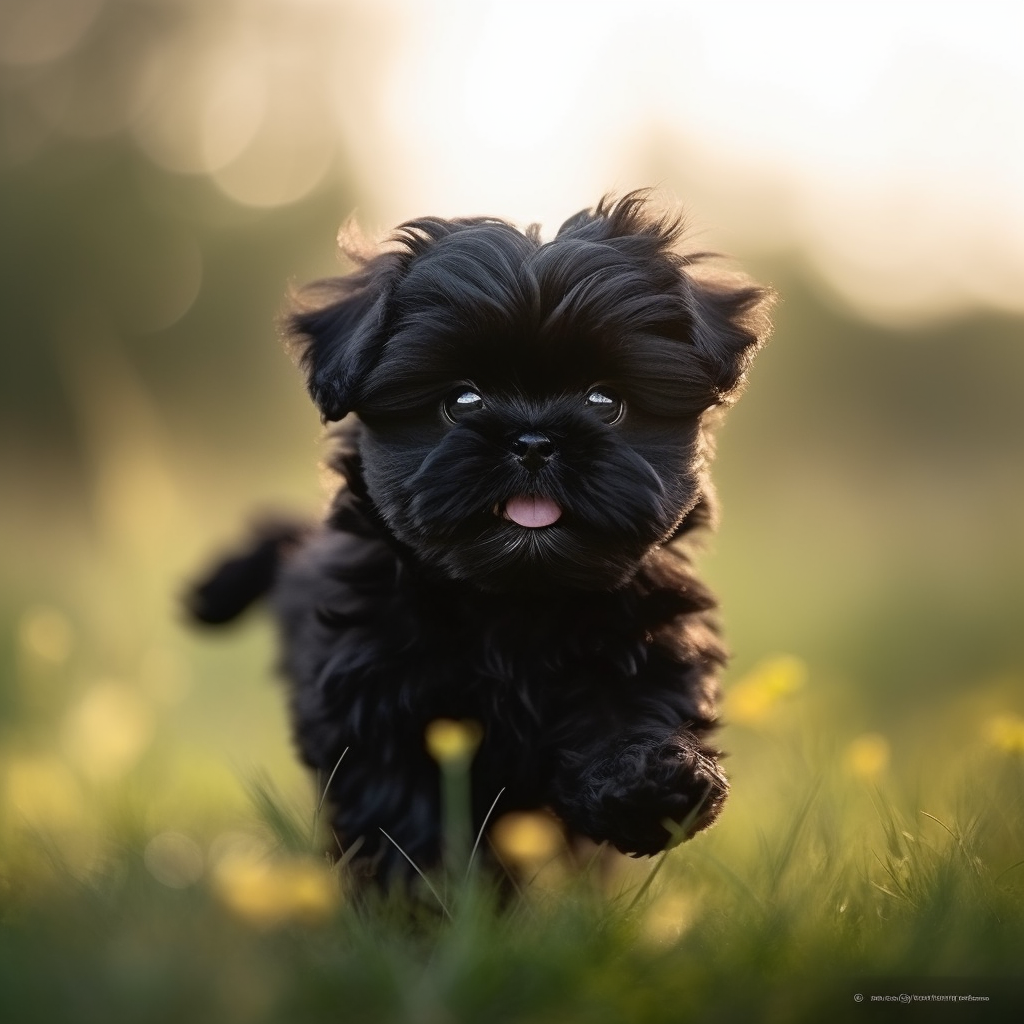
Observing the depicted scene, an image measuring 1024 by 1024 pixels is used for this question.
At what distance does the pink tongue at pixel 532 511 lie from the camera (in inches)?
104

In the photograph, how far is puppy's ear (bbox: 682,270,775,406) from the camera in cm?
287

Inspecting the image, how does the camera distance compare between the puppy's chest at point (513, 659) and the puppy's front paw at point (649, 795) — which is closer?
the puppy's front paw at point (649, 795)

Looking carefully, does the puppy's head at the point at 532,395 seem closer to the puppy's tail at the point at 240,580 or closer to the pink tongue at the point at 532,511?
the pink tongue at the point at 532,511

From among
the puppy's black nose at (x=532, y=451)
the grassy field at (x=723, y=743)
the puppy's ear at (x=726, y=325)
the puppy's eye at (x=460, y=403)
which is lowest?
the grassy field at (x=723, y=743)

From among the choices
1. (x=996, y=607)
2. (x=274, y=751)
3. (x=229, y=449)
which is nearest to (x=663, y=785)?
(x=274, y=751)

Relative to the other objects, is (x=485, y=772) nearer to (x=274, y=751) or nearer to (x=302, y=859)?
(x=302, y=859)

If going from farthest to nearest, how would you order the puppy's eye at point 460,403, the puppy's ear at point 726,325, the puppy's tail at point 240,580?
the puppy's tail at point 240,580, the puppy's ear at point 726,325, the puppy's eye at point 460,403

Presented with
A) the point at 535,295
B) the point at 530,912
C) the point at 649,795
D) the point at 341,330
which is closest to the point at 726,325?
the point at 535,295

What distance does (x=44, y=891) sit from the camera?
7.88 feet

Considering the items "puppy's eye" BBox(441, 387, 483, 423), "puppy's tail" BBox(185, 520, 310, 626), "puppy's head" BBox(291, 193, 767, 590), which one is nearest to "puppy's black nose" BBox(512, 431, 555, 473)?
"puppy's head" BBox(291, 193, 767, 590)

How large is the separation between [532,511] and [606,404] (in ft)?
1.15

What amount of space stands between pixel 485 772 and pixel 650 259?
1336 millimetres

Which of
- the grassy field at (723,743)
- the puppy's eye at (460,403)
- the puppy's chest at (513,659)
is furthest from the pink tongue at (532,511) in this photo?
the grassy field at (723,743)

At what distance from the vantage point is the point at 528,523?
2629 millimetres
